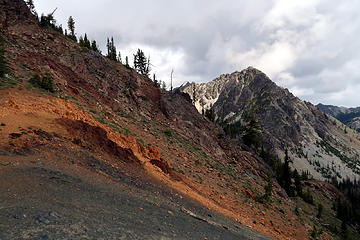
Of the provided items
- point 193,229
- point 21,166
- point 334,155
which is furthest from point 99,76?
point 334,155

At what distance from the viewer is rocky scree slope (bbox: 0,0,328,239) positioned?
12133 millimetres

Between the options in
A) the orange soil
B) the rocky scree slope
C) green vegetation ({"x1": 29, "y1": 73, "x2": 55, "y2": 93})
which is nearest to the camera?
the rocky scree slope

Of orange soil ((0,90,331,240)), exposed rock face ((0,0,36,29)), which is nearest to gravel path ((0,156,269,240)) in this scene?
orange soil ((0,90,331,240))

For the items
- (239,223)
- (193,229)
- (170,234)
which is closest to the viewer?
(170,234)

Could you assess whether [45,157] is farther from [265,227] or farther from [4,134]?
[265,227]

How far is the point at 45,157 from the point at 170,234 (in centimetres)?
837

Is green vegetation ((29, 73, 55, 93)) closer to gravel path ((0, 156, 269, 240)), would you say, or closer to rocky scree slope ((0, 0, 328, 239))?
rocky scree slope ((0, 0, 328, 239))

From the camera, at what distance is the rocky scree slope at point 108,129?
12.1 m

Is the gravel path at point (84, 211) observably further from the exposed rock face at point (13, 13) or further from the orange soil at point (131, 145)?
the exposed rock face at point (13, 13)

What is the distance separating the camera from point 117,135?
17766mm

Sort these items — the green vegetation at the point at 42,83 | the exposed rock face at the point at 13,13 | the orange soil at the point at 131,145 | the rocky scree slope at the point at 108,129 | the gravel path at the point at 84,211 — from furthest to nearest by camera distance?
the exposed rock face at the point at 13,13 → the green vegetation at the point at 42,83 → the orange soil at the point at 131,145 → the rocky scree slope at the point at 108,129 → the gravel path at the point at 84,211

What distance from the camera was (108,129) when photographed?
17.7m

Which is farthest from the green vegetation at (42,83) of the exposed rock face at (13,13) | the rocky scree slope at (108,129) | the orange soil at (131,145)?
the exposed rock face at (13,13)

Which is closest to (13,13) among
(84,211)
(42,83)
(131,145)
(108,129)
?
(42,83)
